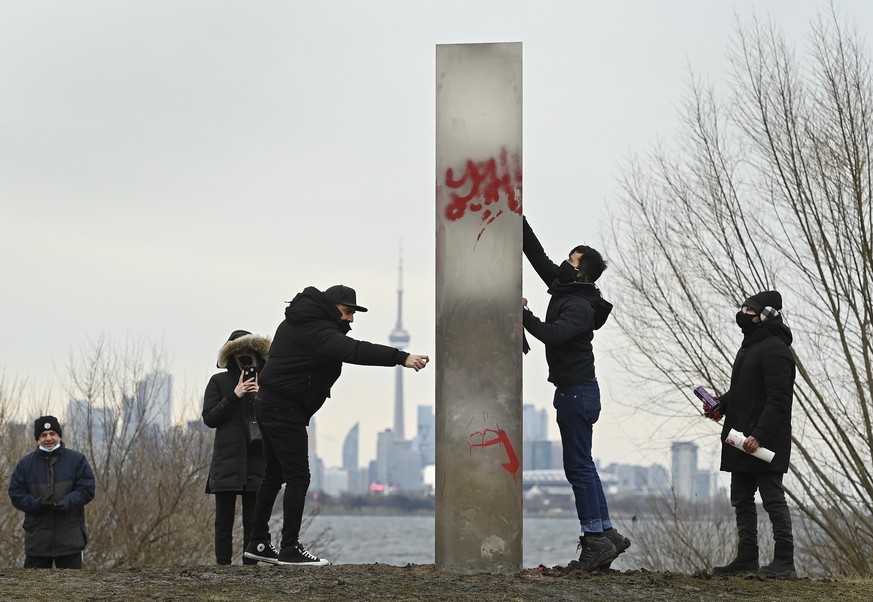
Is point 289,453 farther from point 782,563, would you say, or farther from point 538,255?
point 782,563

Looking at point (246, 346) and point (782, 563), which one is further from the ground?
point (246, 346)

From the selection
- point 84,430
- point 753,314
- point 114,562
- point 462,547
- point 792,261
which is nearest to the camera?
point 462,547

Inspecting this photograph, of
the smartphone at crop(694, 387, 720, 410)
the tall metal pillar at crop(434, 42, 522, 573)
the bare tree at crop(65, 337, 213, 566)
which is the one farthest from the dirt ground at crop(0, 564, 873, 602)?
the bare tree at crop(65, 337, 213, 566)

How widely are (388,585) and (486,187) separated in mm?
2226

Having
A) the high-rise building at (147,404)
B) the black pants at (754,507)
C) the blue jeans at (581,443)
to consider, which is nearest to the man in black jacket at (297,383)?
the blue jeans at (581,443)

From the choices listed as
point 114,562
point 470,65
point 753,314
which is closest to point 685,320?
point 753,314

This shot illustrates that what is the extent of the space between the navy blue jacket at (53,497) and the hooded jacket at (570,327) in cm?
341

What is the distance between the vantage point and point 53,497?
831cm

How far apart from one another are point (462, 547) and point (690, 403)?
8723 mm

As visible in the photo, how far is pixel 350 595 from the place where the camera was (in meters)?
5.79

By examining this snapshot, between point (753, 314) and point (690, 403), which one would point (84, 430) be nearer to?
point (690, 403)

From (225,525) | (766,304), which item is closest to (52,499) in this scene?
(225,525)

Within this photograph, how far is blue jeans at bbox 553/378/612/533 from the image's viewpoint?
6.81 metres

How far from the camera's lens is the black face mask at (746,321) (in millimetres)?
7449
